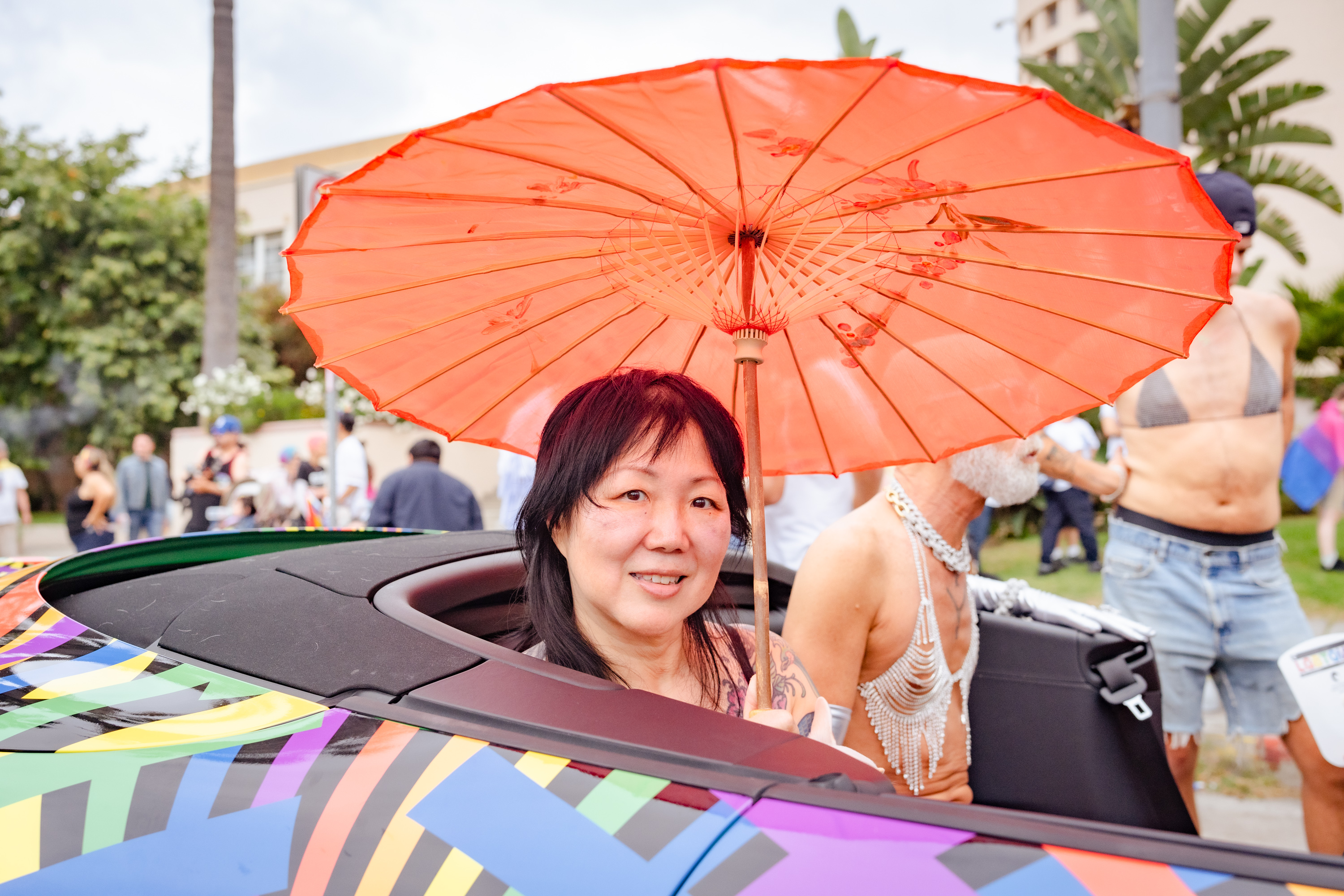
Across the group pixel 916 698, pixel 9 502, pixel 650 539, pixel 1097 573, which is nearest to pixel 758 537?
pixel 650 539

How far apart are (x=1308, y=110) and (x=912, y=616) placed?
20638mm

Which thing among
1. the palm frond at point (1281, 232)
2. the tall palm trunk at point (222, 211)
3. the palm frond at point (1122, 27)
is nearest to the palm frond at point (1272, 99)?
the palm frond at point (1281, 232)

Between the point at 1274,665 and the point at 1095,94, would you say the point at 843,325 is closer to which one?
the point at 1274,665

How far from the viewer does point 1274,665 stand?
2965mm

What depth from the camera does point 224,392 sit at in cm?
1392

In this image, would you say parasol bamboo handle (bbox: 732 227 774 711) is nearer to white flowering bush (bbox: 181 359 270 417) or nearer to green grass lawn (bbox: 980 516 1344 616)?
green grass lawn (bbox: 980 516 1344 616)

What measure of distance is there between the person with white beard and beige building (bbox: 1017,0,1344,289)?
1650 cm

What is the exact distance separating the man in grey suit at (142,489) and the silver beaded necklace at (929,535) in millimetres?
10374

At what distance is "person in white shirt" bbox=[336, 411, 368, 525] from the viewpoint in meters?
7.54

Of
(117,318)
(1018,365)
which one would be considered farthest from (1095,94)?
(117,318)

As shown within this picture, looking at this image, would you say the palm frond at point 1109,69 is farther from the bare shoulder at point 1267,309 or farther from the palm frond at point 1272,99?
the bare shoulder at point 1267,309

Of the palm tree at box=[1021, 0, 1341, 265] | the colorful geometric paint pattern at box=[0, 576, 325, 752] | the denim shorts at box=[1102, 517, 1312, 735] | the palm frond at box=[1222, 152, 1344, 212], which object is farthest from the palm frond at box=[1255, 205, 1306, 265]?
the colorful geometric paint pattern at box=[0, 576, 325, 752]

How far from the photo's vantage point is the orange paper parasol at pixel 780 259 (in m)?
1.16

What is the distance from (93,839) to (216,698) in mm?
216
